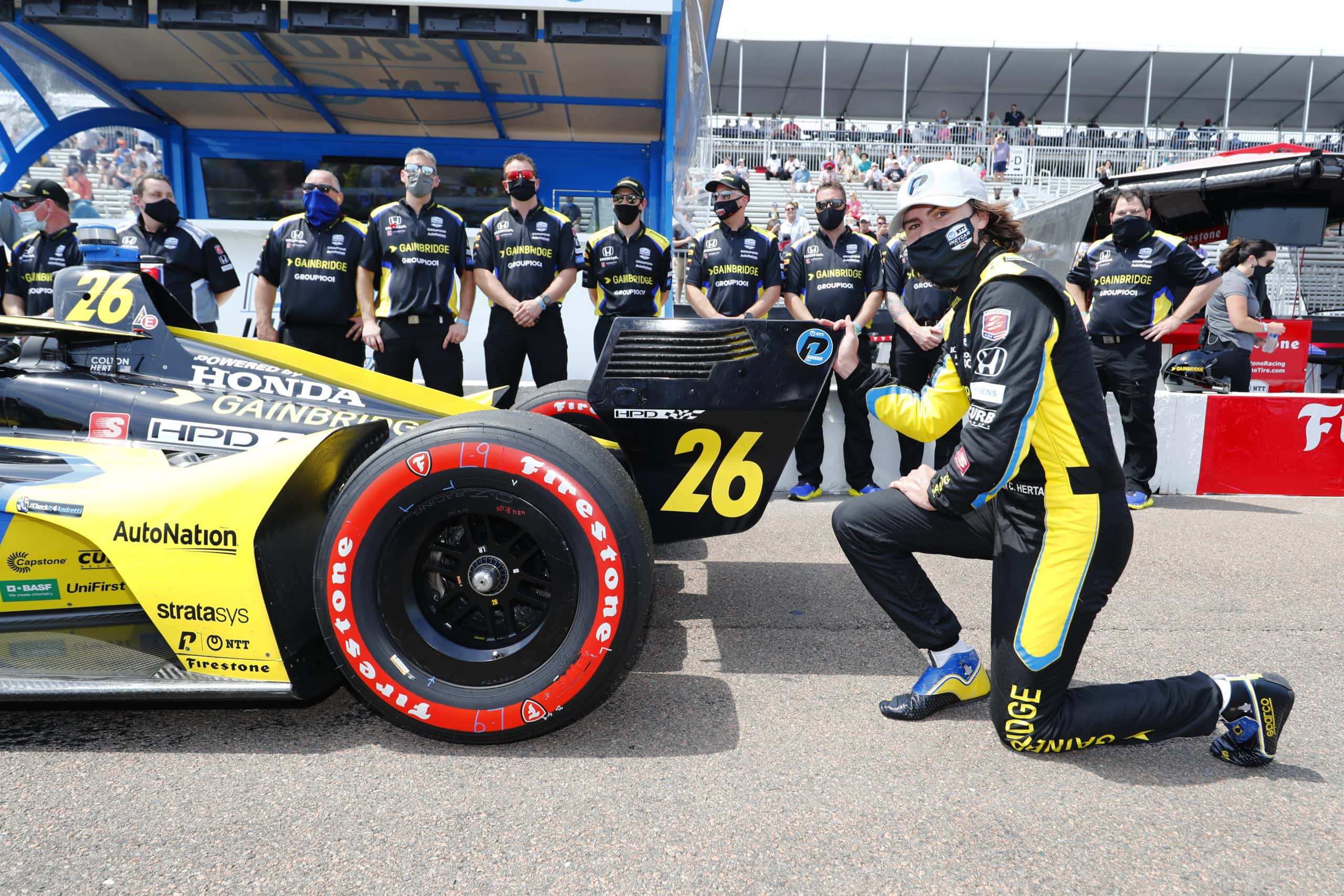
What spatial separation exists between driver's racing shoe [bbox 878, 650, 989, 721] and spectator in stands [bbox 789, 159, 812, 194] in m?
20.1

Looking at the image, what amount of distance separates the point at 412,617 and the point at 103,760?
2.85 feet

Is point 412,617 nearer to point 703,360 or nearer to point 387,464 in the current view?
point 387,464

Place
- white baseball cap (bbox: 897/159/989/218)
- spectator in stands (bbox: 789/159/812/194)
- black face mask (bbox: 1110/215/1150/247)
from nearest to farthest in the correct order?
white baseball cap (bbox: 897/159/989/218) < black face mask (bbox: 1110/215/1150/247) < spectator in stands (bbox: 789/159/812/194)

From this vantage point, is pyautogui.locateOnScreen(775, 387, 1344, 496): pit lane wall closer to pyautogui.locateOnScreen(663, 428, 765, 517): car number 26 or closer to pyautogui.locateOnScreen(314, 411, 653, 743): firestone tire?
pyautogui.locateOnScreen(663, 428, 765, 517): car number 26

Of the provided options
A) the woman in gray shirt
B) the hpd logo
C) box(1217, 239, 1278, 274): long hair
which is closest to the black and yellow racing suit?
the hpd logo

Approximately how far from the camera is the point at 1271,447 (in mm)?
6527

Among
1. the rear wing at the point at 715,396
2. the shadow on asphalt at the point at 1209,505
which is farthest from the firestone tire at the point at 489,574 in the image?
the shadow on asphalt at the point at 1209,505

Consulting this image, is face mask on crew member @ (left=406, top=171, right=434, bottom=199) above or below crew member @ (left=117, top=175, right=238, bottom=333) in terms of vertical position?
above

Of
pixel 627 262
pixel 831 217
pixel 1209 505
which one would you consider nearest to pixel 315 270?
pixel 627 262

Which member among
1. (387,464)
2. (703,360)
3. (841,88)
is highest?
(841,88)

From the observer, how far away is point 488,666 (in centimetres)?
243

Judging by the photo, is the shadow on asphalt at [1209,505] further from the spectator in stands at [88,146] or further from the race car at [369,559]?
the spectator in stands at [88,146]

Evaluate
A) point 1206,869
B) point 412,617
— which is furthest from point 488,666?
point 1206,869

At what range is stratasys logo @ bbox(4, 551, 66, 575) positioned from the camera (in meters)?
2.51
